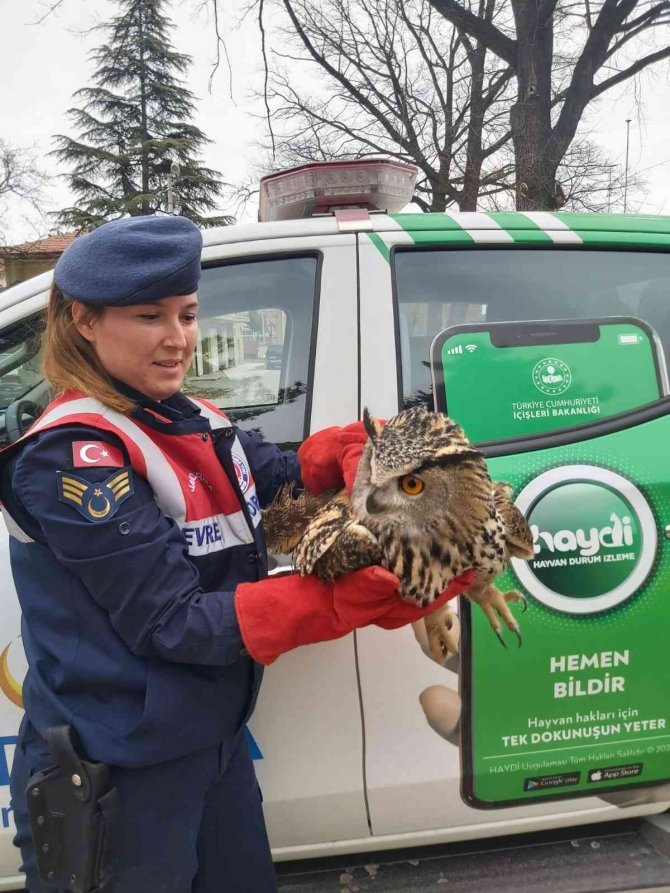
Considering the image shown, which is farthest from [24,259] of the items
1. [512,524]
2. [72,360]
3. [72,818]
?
[512,524]

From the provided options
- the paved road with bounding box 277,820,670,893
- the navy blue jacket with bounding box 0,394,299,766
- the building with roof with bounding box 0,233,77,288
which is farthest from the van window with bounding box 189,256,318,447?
the building with roof with bounding box 0,233,77,288

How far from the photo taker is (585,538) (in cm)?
153

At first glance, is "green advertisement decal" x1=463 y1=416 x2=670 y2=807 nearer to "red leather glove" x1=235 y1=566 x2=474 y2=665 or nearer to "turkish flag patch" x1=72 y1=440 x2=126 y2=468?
"red leather glove" x1=235 y1=566 x2=474 y2=665

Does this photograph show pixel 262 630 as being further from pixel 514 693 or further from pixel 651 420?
pixel 651 420

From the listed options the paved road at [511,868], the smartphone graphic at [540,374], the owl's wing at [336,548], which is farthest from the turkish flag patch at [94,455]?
the paved road at [511,868]

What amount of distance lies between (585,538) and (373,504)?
77 centimetres

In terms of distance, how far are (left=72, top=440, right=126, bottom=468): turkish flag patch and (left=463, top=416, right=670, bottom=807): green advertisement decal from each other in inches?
36.0

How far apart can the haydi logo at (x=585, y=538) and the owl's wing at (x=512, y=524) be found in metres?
0.24

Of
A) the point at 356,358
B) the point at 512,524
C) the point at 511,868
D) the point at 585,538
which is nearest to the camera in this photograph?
the point at 512,524

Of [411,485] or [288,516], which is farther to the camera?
[288,516]

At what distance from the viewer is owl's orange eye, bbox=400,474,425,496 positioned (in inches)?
38.8

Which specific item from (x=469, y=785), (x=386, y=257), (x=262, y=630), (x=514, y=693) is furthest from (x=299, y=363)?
(x=469, y=785)

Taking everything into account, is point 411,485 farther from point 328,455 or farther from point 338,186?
point 338,186

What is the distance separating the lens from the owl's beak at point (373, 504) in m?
1.02
